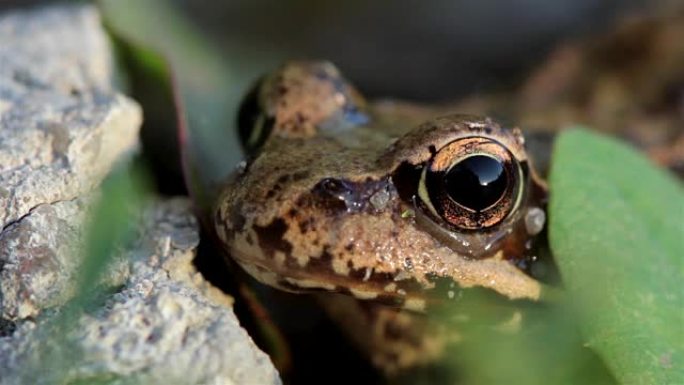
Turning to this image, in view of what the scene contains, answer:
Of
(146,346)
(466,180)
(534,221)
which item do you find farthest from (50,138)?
(534,221)

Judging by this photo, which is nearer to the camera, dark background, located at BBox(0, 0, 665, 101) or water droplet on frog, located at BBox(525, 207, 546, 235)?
water droplet on frog, located at BBox(525, 207, 546, 235)

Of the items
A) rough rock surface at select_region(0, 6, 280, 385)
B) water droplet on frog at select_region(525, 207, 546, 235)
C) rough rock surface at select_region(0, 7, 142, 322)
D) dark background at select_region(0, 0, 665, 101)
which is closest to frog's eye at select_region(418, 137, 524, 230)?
water droplet on frog at select_region(525, 207, 546, 235)

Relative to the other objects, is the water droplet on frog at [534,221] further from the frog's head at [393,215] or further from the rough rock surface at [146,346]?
the rough rock surface at [146,346]

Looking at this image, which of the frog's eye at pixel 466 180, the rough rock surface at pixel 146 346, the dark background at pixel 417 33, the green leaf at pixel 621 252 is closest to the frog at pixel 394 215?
the frog's eye at pixel 466 180

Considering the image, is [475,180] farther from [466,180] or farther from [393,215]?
[393,215]

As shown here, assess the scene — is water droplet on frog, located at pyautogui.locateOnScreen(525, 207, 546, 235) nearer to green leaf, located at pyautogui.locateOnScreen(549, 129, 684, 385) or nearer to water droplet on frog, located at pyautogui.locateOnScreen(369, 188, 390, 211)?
green leaf, located at pyautogui.locateOnScreen(549, 129, 684, 385)

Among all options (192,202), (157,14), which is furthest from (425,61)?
(192,202)

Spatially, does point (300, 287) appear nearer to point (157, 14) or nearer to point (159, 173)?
point (159, 173)
